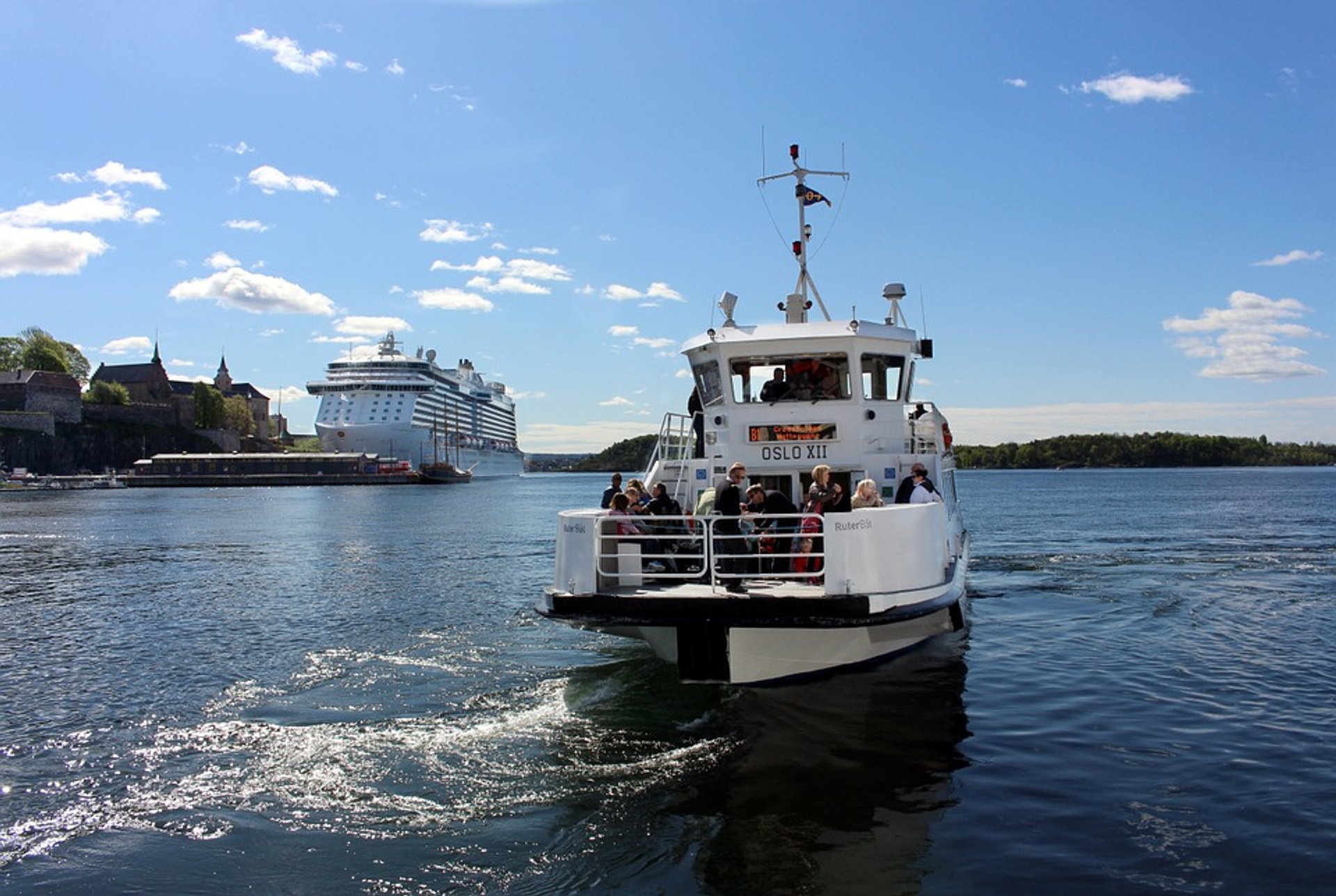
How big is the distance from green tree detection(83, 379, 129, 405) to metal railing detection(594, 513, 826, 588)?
154m

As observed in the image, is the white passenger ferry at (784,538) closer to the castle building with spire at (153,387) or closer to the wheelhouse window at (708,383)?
the wheelhouse window at (708,383)

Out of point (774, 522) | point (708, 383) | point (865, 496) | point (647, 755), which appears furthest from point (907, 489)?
point (647, 755)

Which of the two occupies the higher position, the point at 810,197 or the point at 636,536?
the point at 810,197

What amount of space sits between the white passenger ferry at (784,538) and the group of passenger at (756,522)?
32 millimetres

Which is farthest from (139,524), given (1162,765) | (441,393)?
(441,393)

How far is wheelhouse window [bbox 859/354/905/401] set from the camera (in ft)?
45.0

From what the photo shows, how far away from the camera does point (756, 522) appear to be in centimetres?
1032

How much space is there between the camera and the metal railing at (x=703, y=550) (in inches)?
374

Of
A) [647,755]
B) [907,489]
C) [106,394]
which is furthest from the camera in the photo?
[106,394]

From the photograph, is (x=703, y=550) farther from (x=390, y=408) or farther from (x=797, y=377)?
(x=390, y=408)

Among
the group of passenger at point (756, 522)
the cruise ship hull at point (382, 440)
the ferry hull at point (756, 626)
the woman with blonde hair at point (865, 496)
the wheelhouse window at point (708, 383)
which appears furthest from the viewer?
the cruise ship hull at point (382, 440)

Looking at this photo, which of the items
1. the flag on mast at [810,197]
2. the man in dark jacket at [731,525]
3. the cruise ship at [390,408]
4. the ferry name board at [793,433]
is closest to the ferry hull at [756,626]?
the man in dark jacket at [731,525]

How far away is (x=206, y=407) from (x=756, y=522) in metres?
157

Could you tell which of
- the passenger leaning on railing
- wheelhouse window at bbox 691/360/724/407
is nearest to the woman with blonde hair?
A: the passenger leaning on railing
